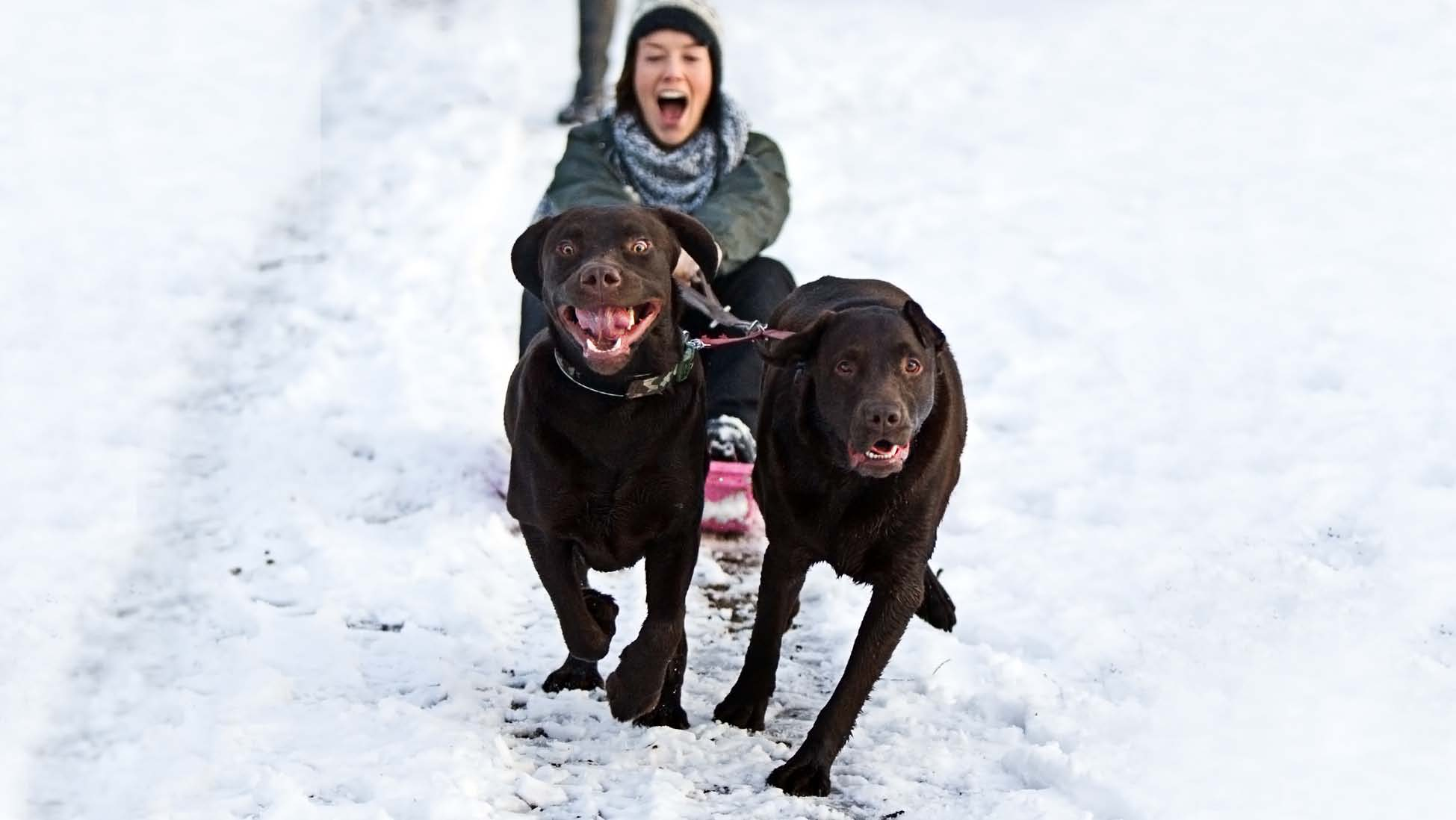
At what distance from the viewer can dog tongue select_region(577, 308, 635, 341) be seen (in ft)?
12.3

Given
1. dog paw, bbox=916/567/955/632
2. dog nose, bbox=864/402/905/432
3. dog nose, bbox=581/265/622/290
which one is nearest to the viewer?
dog nose, bbox=864/402/905/432

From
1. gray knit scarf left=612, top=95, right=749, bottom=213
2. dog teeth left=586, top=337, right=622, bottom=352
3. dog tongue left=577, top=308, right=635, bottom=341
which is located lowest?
dog teeth left=586, top=337, right=622, bottom=352

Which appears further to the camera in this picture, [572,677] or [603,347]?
[572,677]

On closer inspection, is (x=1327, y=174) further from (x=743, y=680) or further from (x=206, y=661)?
(x=206, y=661)

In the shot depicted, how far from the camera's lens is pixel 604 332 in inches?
148

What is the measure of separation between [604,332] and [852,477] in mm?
708

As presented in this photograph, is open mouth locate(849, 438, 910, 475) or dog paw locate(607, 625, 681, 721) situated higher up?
open mouth locate(849, 438, 910, 475)

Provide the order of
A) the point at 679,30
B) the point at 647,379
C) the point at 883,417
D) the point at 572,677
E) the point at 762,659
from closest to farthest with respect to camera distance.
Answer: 1. the point at 883,417
2. the point at 647,379
3. the point at 762,659
4. the point at 572,677
5. the point at 679,30

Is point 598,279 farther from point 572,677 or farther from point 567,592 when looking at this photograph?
point 572,677

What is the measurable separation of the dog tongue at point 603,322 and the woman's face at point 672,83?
7.26 feet

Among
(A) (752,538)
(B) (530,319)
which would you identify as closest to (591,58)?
(B) (530,319)

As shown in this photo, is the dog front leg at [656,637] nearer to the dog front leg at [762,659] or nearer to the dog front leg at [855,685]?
the dog front leg at [762,659]

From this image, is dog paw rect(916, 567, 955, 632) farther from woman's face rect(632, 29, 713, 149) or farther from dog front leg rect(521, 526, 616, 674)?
woman's face rect(632, 29, 713, 149)

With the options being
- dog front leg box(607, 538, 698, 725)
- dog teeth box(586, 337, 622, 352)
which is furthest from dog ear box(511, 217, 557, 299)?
dog front leg box(607, 538, 698, 725)
